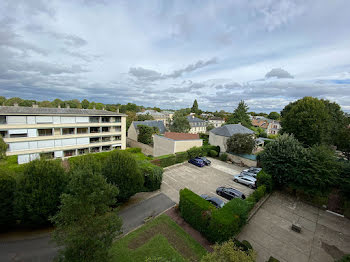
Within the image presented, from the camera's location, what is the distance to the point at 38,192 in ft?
32.9

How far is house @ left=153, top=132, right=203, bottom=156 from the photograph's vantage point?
2809 centimetres

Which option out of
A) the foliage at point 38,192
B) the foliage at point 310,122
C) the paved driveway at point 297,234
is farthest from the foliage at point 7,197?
the foliage at point 310,122

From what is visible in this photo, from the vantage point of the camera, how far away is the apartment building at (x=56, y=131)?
24.0m

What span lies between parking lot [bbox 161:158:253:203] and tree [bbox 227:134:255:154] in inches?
131

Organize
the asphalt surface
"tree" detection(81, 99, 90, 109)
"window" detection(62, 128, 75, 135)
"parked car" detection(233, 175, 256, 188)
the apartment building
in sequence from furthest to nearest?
"tree" detection(81, 99, 90, 109) → "window" detection(62, 128, 75, 135) → the apartment building → "parked car" detection(233, 175, 256, 188) → the asphalt surface

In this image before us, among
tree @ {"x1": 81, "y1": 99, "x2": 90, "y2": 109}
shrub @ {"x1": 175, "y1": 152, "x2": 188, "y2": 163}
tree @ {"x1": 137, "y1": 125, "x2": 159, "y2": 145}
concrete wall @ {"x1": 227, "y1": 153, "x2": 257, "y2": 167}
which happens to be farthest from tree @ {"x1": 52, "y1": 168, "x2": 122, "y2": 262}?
tree @ {"x1": 81, "y1": 99, "x2": 90, "y2": 109}

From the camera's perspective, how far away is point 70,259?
6.55 metres

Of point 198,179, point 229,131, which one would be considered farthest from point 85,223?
point 229,131

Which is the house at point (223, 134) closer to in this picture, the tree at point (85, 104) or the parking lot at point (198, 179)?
the parking lot at point (198, 179)

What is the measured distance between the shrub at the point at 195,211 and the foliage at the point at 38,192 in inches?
375

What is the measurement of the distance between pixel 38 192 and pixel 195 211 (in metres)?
11.3

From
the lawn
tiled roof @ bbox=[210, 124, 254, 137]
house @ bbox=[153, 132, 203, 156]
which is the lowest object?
the lawn

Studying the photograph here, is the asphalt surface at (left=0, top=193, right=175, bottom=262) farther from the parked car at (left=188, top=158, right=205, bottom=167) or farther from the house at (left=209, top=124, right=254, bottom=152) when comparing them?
the house at (left=209, top=124, right=254, bottom=152)

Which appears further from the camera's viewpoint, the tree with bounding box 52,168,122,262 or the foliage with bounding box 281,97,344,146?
the foliage with bounding box 281,97,344,146
